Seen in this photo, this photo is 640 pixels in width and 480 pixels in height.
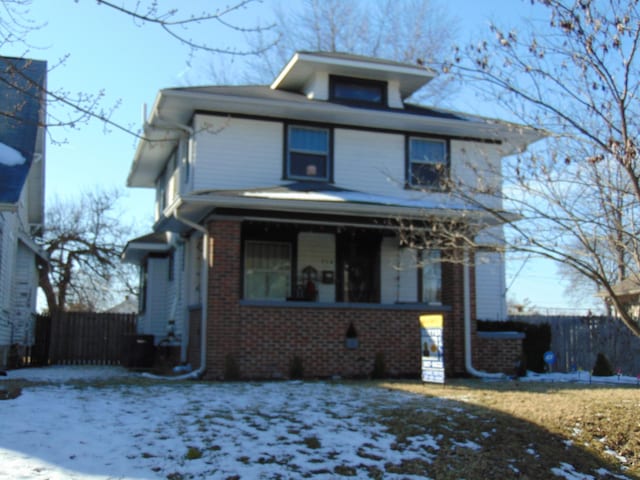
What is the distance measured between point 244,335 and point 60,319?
1029cm

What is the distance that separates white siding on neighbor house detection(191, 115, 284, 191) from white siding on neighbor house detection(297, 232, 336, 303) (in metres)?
1.61

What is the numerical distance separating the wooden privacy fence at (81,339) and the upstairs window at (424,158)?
33.1 feet

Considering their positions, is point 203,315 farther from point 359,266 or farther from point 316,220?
point 359,266

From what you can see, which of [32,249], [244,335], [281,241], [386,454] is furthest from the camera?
[32,249]

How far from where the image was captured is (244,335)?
522 inches

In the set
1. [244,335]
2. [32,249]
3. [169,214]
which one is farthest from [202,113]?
[32,249]

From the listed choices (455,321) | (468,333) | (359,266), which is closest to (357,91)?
(359,266)

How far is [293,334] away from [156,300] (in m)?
7.24

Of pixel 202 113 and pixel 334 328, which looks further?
pixel 202 113

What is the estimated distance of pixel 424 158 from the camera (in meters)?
17.2

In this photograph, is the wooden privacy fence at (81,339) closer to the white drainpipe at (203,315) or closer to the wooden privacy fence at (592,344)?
the white drainpipe at (203,315)

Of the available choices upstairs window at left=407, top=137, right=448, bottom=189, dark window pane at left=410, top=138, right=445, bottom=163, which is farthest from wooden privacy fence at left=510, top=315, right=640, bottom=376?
dark window pane at left=410, top=138, right=445, bottom=163

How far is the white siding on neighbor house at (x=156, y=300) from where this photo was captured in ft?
63.6

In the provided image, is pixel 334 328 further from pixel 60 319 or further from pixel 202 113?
pixel 60 319
